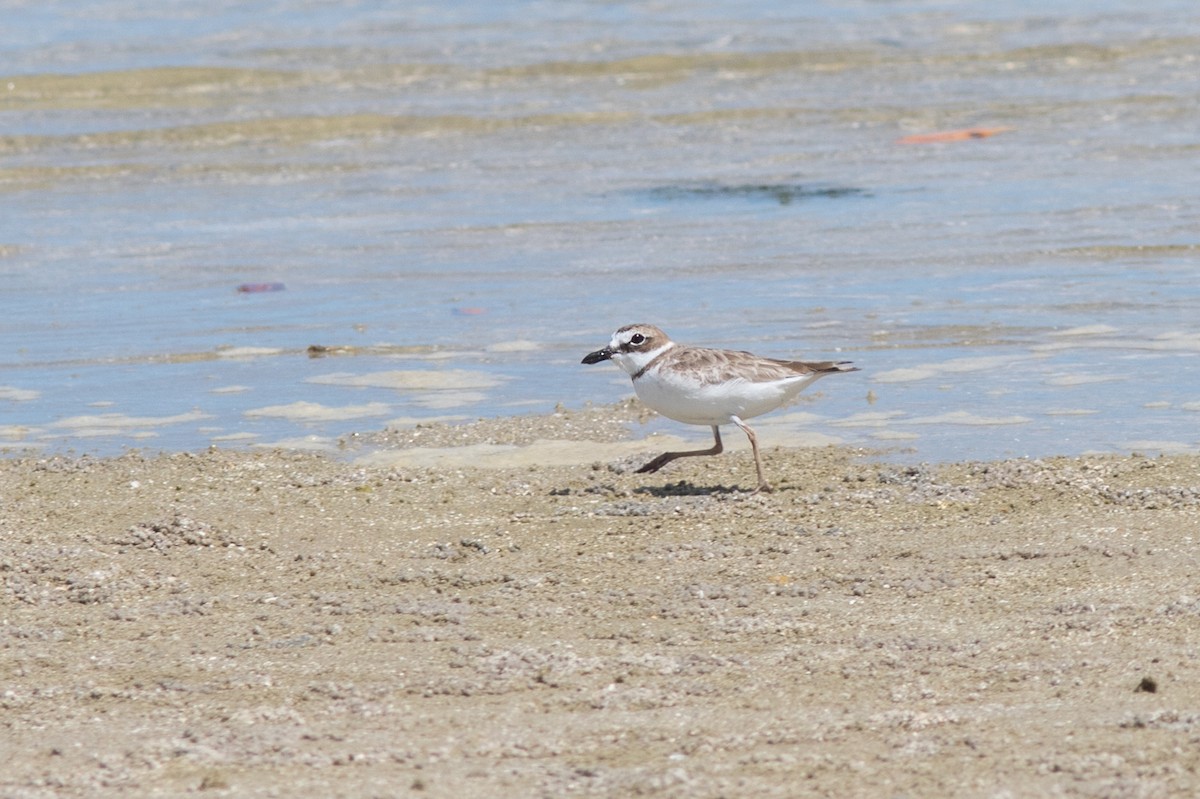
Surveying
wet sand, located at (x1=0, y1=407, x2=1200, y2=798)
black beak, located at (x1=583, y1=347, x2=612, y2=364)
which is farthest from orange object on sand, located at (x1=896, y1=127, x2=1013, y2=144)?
black beak, located at (x1=583, y1=347, x2=612, y2=364)

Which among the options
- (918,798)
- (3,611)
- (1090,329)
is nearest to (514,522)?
(3,611)

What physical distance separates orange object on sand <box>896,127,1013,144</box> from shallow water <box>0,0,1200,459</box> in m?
0.20

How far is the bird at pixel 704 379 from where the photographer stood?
7.49 meters

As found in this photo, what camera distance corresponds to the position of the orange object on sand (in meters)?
18.5

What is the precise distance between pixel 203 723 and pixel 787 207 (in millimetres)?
10754

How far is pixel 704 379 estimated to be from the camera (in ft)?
24.5

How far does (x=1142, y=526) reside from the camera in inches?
260

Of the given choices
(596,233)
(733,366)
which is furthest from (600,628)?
(596,233)

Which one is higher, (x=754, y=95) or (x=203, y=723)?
(x=754, y=95)

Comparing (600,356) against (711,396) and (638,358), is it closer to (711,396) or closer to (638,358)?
(638,358)

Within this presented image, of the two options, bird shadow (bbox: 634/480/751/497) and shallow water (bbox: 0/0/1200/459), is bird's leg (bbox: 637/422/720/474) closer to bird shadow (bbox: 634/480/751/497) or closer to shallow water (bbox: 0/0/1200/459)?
bird shadow (bbox: 634/480/751/497)

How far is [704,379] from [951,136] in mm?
11825

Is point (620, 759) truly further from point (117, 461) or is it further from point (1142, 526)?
point (117, 461)

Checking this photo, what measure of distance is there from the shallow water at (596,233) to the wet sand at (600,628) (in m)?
1.03
